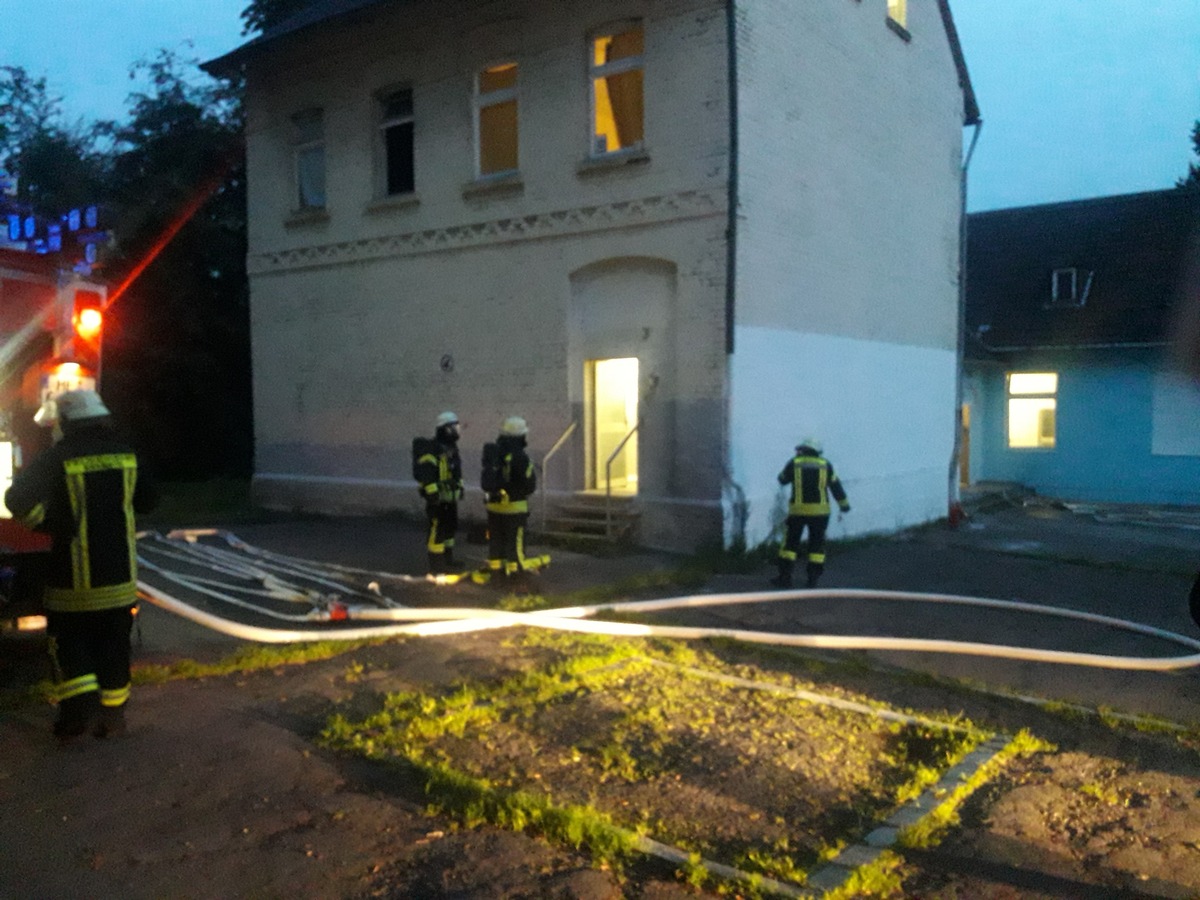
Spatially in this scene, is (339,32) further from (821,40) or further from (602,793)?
(602,793)

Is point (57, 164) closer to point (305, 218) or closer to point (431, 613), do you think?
point (305, 218)

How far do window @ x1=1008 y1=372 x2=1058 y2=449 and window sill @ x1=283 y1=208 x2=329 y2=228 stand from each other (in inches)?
606

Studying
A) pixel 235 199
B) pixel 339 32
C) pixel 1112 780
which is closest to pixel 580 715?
pixel 1112 780

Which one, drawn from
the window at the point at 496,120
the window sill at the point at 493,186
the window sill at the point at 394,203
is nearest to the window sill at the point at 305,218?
the window sill at the point at 394,203

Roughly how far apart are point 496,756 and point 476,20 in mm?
Result: 11581

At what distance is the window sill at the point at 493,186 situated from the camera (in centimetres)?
1334

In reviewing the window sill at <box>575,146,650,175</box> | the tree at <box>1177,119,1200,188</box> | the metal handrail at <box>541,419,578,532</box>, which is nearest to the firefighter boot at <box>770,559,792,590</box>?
the metal handrail at <box>541,419,578,532</box>

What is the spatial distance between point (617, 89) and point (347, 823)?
10.7 metres

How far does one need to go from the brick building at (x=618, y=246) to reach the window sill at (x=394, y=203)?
0.10 ft

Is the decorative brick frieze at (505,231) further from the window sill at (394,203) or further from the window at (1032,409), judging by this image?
the window at (1032,409)

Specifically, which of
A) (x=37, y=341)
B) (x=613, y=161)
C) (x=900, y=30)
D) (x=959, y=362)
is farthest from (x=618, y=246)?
(x=959, y=362)

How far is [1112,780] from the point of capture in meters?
4.82

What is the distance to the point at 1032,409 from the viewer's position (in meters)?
22.5

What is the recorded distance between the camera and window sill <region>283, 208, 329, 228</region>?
1559 cm
